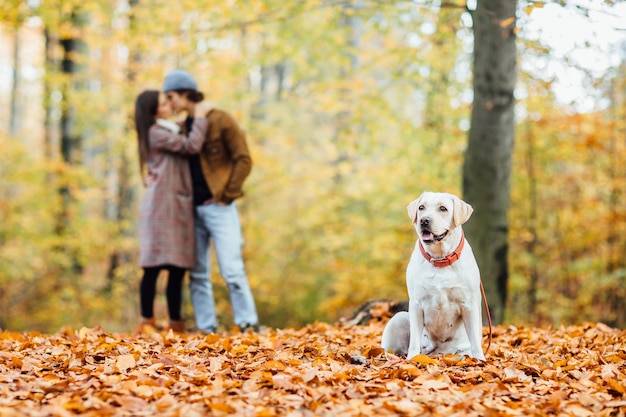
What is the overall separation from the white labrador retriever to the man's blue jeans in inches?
101

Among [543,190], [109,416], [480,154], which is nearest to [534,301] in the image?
[543,190]

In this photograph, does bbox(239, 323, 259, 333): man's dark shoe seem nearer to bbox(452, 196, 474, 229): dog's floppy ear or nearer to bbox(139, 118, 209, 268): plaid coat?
bbox(139, 118, 209, 268): plaid coat

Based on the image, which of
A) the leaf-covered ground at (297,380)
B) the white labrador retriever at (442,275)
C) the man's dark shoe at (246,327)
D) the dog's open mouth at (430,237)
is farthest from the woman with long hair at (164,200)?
the dog's open mouth at (430,237)

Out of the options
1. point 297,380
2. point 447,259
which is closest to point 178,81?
point 447,259

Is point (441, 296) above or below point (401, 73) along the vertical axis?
below

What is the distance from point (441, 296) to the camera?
421 centimetres

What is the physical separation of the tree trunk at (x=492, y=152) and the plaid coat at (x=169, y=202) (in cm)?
282

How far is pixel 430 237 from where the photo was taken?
13.5ft

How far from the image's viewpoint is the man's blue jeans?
255 inches

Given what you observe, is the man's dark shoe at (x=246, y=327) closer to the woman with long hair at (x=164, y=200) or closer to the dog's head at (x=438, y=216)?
the woman with long hair at (x=164, y=200)

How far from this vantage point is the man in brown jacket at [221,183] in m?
6.43

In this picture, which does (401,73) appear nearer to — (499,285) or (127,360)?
(499,285)

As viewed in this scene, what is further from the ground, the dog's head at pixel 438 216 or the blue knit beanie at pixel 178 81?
the blue knit beanie at pixel 178 81

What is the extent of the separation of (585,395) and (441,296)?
109 centimetres
